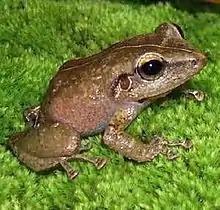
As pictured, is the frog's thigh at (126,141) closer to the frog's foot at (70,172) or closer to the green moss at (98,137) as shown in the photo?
the green moss at (98,137)

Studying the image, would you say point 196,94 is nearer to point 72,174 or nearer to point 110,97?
point 110,97

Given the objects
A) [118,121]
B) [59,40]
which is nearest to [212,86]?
[118,121]

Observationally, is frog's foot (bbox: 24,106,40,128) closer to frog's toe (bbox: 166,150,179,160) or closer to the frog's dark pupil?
the frog's dark pupil

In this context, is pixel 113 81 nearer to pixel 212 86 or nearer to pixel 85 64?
pixel 85 64

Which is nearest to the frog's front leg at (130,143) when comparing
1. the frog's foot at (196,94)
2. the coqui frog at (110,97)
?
the coqui frog at (110,97)

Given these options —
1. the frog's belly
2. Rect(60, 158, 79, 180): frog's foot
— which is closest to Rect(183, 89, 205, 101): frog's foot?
the frog's belly

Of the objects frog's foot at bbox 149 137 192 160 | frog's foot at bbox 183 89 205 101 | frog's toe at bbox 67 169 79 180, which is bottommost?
frog's toe at bbox 67 169 79 180
